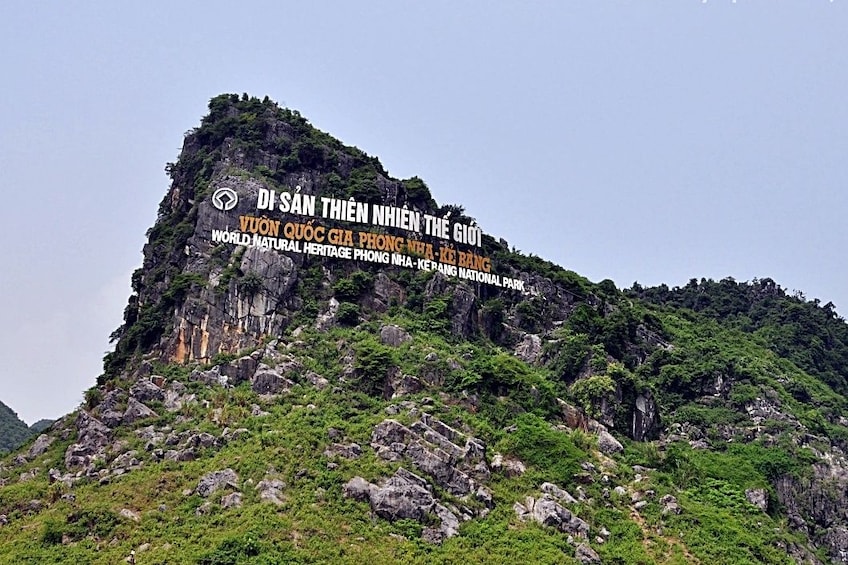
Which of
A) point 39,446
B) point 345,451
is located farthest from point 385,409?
point 39,446

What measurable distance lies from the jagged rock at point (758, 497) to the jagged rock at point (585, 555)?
15.1m

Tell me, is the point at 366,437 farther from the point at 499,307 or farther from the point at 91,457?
the point at 499,307

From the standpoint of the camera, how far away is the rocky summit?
167 ft

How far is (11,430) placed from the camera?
115250 millimetres

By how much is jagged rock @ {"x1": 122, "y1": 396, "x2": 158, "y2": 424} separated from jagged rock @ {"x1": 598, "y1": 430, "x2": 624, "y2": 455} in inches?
1085

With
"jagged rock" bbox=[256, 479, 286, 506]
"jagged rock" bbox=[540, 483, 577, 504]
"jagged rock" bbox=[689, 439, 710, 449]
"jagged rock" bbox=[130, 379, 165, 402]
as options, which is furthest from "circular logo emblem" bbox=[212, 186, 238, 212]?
"jagged rock" bbox=[689, 439, 710, 449]

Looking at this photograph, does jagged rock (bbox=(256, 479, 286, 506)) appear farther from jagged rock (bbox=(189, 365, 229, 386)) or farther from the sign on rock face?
the sign on rock face

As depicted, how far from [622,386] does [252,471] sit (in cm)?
2779

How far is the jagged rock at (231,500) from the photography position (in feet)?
166

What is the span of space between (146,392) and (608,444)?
29.0 m

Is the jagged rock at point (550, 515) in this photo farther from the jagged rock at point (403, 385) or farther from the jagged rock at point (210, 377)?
the jagged rock at point (210, 377)

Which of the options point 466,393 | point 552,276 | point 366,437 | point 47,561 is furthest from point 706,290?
point 47,561

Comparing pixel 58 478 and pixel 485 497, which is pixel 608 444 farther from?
pixel 58 478

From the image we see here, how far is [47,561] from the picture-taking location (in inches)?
1834
